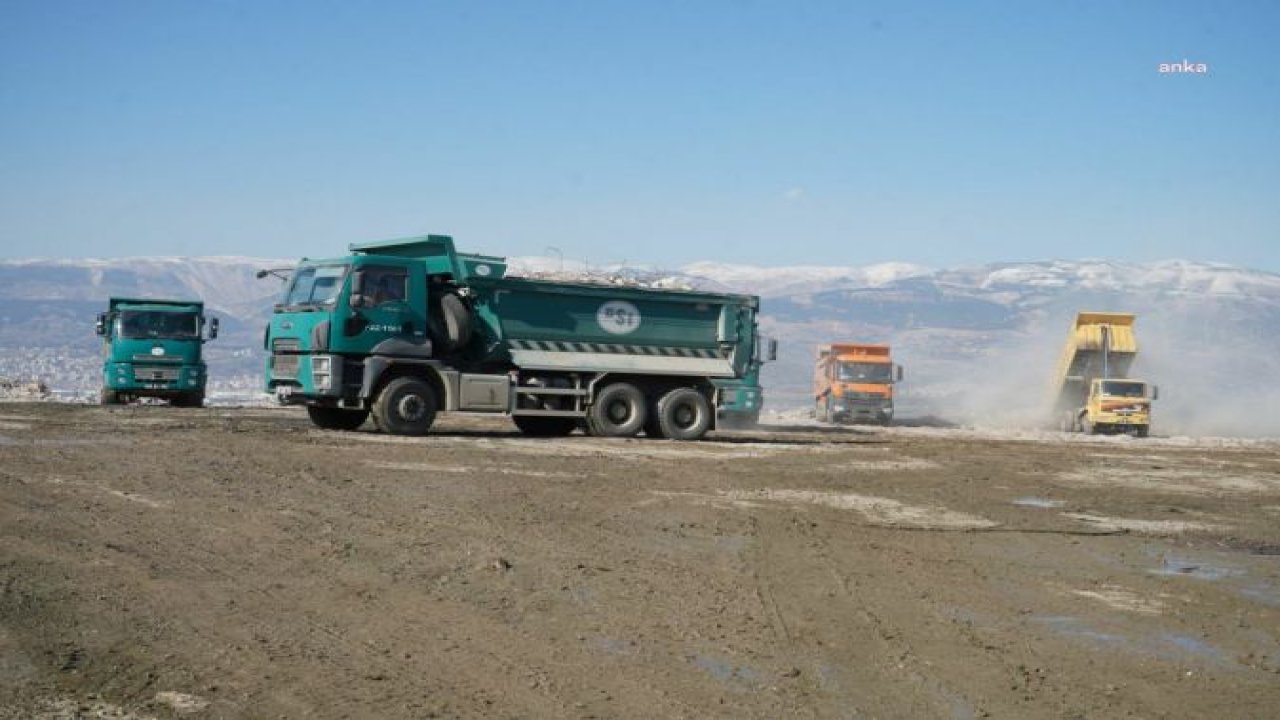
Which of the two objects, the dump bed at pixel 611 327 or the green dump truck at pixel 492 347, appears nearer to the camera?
the green dump truck at pixel 492 347

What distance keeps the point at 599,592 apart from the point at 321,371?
14135 mm

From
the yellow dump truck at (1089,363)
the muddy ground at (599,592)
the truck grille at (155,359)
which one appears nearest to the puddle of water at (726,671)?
the muddy ground at (599,592)

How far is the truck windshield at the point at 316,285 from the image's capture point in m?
23.2

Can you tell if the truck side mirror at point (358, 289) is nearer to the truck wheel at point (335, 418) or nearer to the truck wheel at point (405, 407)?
the truck wheel at point (405, 407)

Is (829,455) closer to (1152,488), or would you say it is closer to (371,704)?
(1152,488)

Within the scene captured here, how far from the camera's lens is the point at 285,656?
7441 millimetres

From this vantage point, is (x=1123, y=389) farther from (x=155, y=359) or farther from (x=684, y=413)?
(x=155, y=359)

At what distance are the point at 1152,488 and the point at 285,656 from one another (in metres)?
15.7

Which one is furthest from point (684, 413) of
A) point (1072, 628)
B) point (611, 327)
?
point (1072, 628)

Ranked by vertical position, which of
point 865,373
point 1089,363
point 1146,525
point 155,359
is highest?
point 1089,363

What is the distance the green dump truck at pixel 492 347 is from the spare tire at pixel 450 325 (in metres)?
0.02

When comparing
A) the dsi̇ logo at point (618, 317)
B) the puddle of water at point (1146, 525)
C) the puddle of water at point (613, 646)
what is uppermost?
the dsi̇ logo at point (618, 317)

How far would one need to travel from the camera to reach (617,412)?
25.9 metres

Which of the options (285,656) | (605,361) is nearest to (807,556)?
(285,656)
